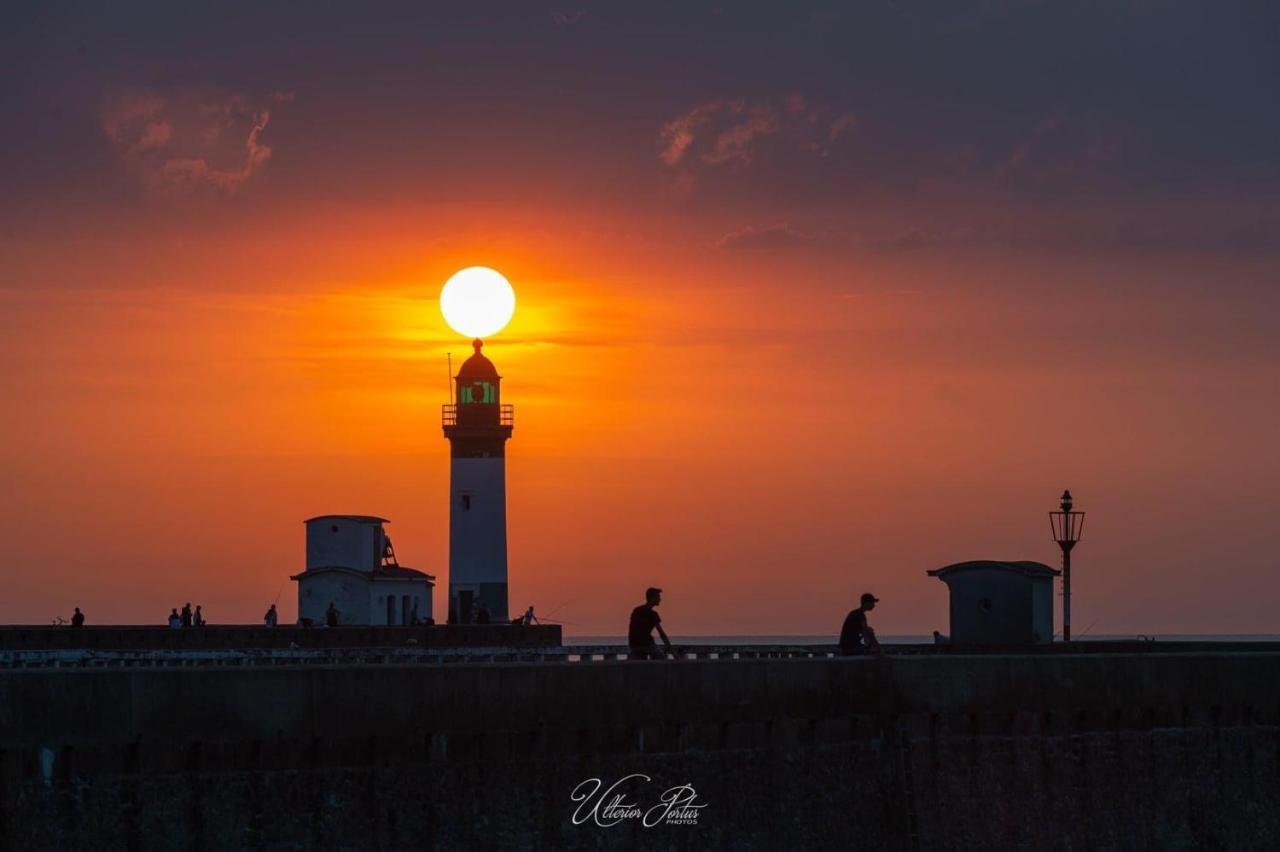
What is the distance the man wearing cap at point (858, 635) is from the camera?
2803 cm

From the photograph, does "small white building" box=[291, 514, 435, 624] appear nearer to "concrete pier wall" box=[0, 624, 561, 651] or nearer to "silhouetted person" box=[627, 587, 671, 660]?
"concrete pier wall" box=[0, 624, 561, 651]

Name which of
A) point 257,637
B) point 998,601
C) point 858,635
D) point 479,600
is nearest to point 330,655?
point 257,637

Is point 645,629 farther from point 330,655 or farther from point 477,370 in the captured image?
point 477,370

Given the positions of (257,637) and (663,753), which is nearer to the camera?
(663,753)

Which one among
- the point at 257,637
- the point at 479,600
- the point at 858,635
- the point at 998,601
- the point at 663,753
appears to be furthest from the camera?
the point at 479,600

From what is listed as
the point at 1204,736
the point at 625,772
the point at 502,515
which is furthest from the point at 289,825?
the point at 502,515

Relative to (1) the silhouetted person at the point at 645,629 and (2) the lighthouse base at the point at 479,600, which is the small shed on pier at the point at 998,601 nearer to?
(1) the silhouetted person at the point at 645,629

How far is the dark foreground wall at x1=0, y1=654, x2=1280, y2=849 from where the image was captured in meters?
21.4

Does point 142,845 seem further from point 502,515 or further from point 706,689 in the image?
point 502,515

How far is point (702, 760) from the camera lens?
25172 millimetres

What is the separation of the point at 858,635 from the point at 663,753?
165 inches

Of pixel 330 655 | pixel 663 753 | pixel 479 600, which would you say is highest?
pixel 479 600

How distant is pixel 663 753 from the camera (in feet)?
81.9

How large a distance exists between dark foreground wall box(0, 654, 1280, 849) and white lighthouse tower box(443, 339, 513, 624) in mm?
40388
